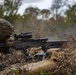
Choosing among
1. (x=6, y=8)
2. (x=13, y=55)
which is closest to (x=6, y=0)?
(x=6, y=8)

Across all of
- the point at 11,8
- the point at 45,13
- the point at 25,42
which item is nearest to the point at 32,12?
the point at 45,13

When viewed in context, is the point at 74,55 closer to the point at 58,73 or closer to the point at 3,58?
the point at 58,73

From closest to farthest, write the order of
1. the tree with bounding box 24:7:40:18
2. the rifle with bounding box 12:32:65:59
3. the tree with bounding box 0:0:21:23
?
the rifle with bounding box 12:32:65:59, the tree with bounding box 0:0:21:23, the tree with bounding box 24:7:40:18

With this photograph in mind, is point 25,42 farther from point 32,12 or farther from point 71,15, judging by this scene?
point 32,12

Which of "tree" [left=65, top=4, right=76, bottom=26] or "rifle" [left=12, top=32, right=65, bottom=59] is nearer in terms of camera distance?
"rifle" [left=12, top=32, right=65, bottom=59]

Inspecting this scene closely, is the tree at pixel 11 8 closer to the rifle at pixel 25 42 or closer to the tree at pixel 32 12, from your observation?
the tree at pixel 32 12

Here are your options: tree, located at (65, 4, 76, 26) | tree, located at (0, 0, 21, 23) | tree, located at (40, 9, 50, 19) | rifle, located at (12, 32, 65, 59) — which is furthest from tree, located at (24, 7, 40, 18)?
rifle, located at (12, 32, 65, 59)

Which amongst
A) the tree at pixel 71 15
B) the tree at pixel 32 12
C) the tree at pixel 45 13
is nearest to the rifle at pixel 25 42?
the tree at pixel 71 15

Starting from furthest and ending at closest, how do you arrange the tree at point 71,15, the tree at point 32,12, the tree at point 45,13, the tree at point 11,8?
the tree at point 45,13 < the tree at point 32,12 < the tree at point 71,15 < the tree at point 11,8

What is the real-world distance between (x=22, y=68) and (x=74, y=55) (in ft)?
4.76

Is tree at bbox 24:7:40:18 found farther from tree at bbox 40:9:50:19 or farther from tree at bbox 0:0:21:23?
tree at bbox 0:0:21:23

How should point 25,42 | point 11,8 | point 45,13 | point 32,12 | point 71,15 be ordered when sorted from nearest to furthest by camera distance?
1. point 25,42
2. point 11,8
3. point 71,15
4. point 32,12
5. point 45,13

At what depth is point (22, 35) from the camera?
10.5 m

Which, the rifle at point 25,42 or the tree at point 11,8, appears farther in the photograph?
the tree at point 11,8
